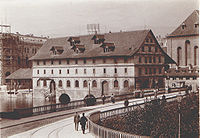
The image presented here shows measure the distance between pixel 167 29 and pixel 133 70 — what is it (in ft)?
86.6

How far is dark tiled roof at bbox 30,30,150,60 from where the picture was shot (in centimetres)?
4688

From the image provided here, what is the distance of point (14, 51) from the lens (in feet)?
224

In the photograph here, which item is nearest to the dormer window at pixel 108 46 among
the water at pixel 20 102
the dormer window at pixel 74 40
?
the dormer window at pixel 74 40

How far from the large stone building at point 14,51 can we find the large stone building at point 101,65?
10.8 metres

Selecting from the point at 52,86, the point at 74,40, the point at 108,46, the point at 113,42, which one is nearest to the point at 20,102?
the point at 52,86

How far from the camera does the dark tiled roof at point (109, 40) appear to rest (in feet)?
154

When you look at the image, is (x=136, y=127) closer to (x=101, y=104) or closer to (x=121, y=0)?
(x=121, y=0)

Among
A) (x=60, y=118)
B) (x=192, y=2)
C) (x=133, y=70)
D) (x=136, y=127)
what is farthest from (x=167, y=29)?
(x=133, y=70)

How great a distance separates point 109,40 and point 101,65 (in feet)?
14.8

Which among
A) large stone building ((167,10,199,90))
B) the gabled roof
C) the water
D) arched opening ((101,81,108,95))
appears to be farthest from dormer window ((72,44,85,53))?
large stone building ((167,10,199,90))

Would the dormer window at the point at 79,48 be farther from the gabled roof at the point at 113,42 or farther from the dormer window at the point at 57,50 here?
the dormer window at the point at 57,50

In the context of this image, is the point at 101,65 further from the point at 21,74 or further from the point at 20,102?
the point at 21,74

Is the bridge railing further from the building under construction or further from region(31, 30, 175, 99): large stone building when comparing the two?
the building under construction

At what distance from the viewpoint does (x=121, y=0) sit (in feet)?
54.0
